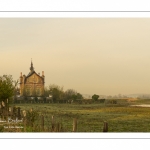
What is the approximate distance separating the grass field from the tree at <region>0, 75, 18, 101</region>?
30.1 inches

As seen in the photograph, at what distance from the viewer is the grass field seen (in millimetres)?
14078

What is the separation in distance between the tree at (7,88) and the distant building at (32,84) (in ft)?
1.09

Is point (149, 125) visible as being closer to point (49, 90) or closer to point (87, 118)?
point (87, 118)

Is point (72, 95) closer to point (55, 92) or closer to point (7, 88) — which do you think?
point (55, 92)

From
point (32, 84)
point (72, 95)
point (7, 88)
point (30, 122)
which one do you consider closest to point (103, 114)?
point (72, 95)

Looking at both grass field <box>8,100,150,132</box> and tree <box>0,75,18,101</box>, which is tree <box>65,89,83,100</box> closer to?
grass field <box>8,100,150,132</box>

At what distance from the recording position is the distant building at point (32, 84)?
46.3 ft

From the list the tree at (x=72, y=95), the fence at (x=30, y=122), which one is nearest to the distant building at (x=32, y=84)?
the fence at (x=30, y=122)

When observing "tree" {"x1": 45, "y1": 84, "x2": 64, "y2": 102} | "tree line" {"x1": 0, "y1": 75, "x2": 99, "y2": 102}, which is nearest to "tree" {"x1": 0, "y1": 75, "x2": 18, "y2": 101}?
"tree line" {"x1": 0, "y1": 75, "x2": 99, "y2": 102}

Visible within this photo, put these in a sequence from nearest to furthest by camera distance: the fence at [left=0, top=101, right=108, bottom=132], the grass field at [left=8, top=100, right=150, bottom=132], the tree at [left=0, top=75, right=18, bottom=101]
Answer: the fence at [left=0, top=101, right=108, bottom=132] < the grass field at [left=8, top=100, right=150, bottom=132] < the tree at [left=0, top=75, right=18, bottom=101]

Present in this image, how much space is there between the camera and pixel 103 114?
14.4 m

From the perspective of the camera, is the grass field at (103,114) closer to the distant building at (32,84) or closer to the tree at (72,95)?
the tree at (72,95)

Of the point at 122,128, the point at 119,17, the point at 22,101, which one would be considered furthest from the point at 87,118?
the point at 119,17
